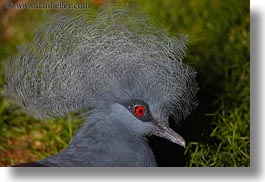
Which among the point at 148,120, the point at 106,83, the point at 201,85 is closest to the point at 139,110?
the point at 148,120

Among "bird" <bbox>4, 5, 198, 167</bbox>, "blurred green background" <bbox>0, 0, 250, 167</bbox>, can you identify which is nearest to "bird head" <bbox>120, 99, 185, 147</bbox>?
"bird" <bbox>4, 5, 198, 167</bbox>

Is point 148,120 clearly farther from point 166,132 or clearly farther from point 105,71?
point 105,71

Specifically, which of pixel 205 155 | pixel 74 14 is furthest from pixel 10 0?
pixel 205 155

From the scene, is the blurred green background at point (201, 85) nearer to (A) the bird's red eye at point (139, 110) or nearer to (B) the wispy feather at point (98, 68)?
(B) the wispy feather at point (98, 68)

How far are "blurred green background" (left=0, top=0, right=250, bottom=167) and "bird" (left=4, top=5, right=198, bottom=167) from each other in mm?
147

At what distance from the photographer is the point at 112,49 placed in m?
2.49

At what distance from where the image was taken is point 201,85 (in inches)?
125

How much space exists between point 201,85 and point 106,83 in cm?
83

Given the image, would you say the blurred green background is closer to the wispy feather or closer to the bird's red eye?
the wispy feather

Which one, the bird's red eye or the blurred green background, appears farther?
the blurred green background

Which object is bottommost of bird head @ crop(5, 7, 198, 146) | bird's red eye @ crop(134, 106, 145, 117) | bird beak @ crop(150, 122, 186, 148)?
bird beak @ crop(150, 122, 186, 148)

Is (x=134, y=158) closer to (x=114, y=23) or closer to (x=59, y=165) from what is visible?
(x=59, y=165)

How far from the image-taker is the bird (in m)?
2.46

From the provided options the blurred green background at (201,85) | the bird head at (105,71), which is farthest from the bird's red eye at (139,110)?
the blurred green background at (201,85)
